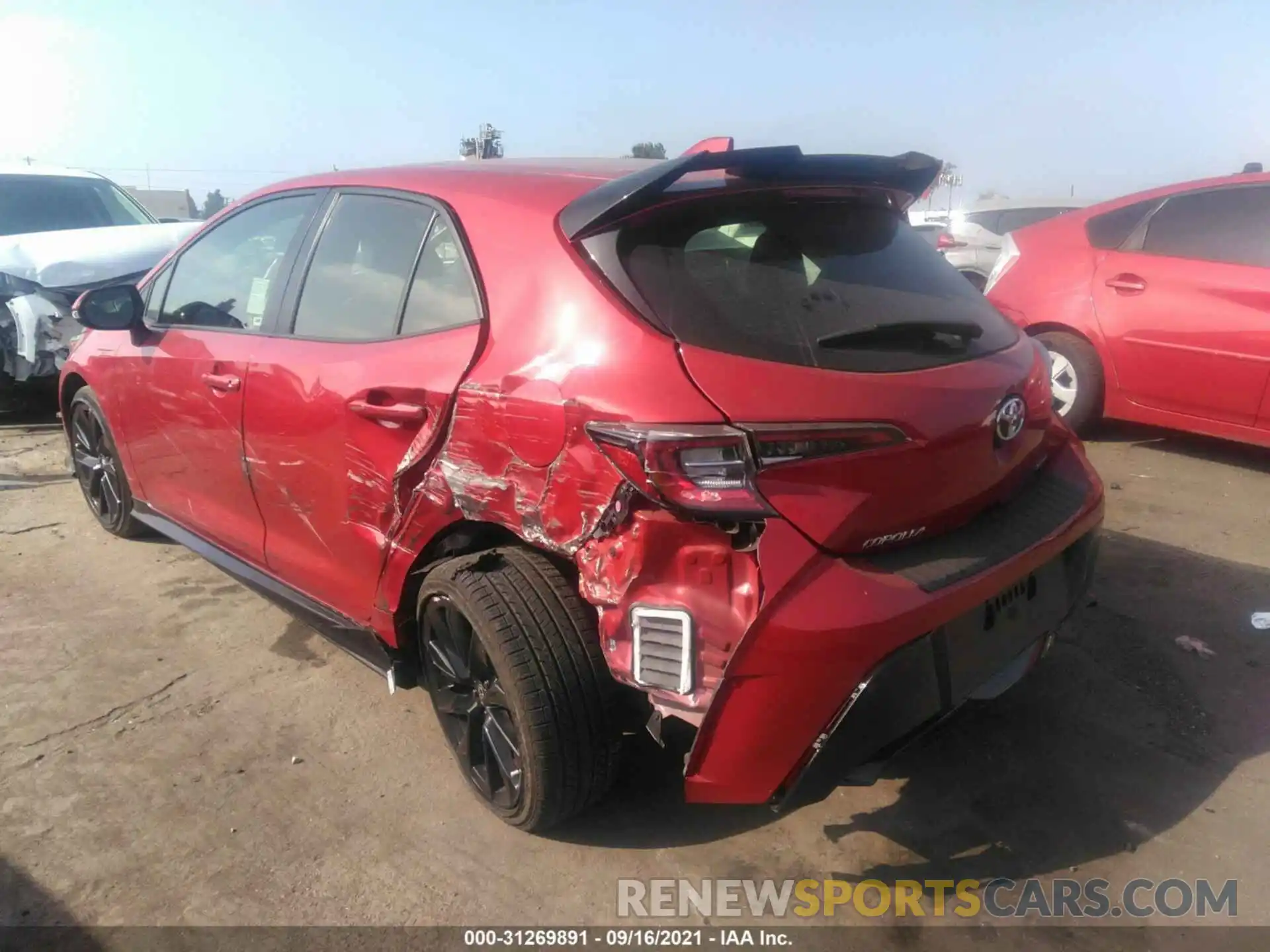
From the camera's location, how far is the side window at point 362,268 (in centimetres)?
267

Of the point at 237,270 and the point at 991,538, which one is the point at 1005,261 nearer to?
the point at 991,538

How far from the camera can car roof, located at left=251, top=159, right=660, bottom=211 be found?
241 centimetres

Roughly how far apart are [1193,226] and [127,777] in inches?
225

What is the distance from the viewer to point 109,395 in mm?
4090

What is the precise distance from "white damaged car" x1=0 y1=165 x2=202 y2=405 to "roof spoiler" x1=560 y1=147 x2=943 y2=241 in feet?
16.8

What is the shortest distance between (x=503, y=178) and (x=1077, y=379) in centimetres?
426

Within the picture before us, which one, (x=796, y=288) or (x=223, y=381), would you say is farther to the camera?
(x=223, y=381)

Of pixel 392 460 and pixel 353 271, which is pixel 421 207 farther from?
pixel 392 460

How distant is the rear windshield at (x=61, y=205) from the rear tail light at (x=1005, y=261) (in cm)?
722

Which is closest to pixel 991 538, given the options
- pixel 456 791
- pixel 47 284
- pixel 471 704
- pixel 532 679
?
pixel 532 679

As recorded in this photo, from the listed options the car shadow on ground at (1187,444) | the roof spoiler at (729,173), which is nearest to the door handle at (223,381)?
the roof spoiler at (729,173)

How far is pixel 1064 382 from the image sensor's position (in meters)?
5.70

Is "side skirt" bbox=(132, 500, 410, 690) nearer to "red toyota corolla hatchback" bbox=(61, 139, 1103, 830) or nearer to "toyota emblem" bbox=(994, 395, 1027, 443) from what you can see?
"red toyota corolla hatchback" bbox=(61, 139, 1103, 830)

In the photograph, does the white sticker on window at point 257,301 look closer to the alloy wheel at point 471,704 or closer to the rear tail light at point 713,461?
the alloy wheel at point 471,704
